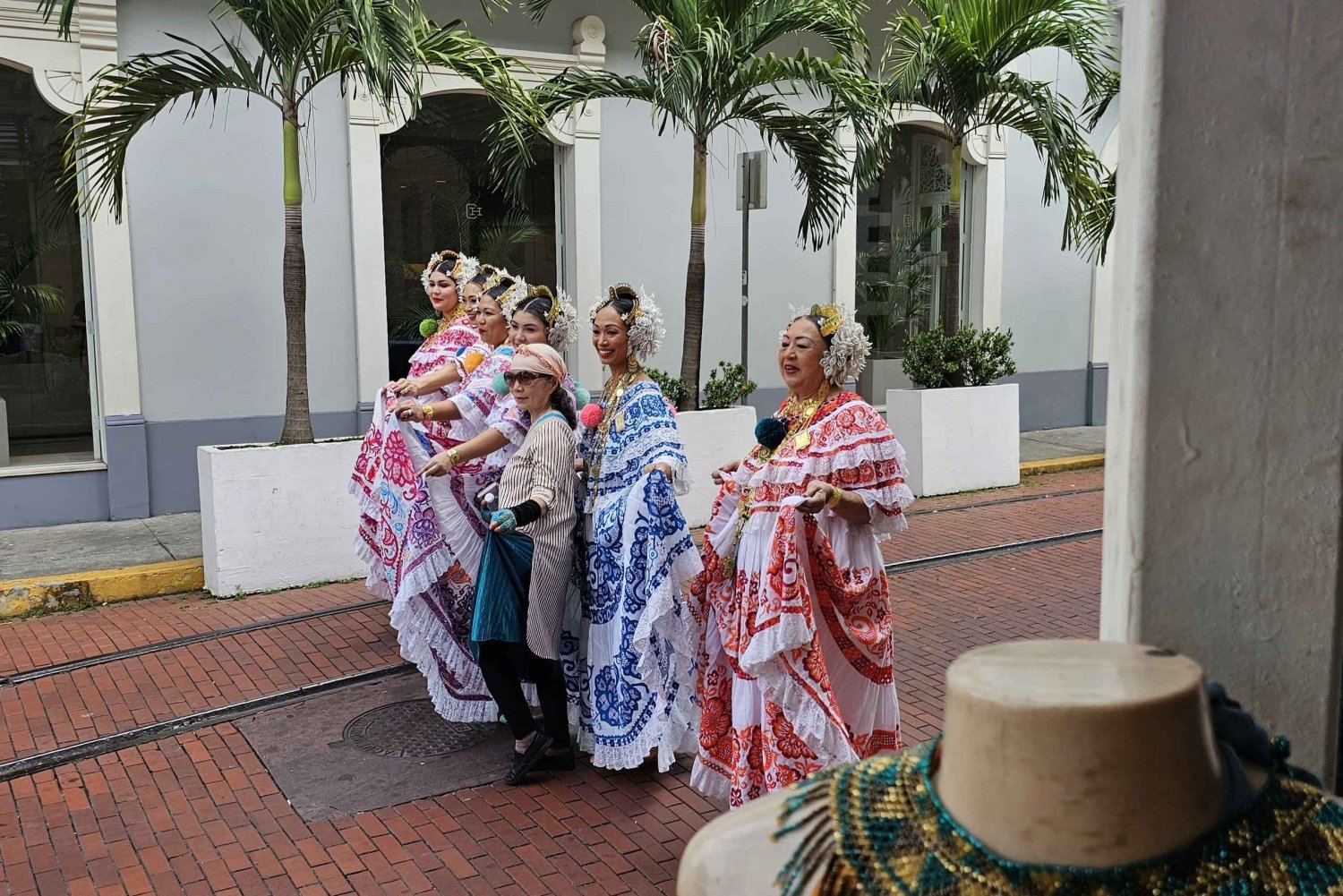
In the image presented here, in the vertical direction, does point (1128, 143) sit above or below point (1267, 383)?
above

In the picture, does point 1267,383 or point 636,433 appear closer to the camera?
point 1267,383

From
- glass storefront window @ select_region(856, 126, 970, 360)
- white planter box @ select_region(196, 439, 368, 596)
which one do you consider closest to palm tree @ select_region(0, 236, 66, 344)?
white planter box @ select_region(196, 439, 368, 596)

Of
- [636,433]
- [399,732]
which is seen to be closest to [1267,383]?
[636,433]

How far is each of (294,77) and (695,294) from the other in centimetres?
366

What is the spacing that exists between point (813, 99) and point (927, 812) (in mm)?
12277

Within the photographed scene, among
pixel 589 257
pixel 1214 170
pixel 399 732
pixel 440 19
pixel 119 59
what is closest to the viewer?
pixel 1214 170

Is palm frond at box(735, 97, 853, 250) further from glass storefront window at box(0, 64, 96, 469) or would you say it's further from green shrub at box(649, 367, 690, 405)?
glass storefront window at box(0, 64, 96, 469)

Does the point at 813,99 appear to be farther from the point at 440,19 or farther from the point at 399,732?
the point at 399,732

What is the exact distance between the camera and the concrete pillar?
173 centimetres

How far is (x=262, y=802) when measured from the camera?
4766 millimetres

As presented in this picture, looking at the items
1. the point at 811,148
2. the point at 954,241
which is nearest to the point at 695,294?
the point at 811,148

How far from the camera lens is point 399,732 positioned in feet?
18.2

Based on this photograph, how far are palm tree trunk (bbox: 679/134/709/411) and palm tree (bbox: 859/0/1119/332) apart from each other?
1485 mm

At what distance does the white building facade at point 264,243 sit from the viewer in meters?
9.53
